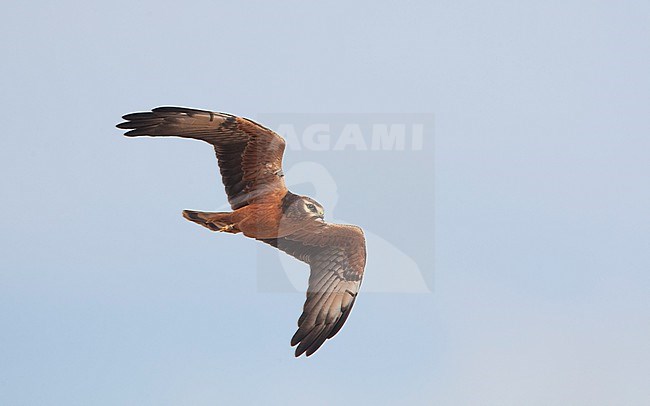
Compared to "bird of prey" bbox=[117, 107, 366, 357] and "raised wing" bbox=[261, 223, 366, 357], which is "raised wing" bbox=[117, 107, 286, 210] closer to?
"bird of prey" bbox=[117, 107, 366, 357]

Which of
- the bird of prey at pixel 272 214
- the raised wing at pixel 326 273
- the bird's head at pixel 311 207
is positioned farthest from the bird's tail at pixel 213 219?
the raised wing at pixel 326 273

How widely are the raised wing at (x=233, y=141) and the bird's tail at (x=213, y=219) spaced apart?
0.44 metres

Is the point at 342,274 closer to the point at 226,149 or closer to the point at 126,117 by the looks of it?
the point at 226,149

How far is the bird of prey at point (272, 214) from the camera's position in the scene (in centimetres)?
1775

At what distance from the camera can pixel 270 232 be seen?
729 inches

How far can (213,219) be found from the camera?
1770 centimetres

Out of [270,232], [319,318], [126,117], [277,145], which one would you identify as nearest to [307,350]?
[319,318]

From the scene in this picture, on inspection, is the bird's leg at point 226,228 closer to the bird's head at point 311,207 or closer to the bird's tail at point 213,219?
the bird's tail at point 213,219

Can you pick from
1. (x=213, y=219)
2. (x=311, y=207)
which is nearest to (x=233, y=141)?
(x=213, y=219)

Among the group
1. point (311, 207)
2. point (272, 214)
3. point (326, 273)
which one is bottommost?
point (326, 273)

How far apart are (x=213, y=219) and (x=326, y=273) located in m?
2.47

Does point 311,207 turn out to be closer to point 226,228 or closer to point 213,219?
point 226,228

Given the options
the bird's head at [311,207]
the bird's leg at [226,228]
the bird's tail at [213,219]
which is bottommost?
the bird's leg at [226,228]

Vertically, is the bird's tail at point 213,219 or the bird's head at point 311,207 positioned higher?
the bird's head at point 311,207
